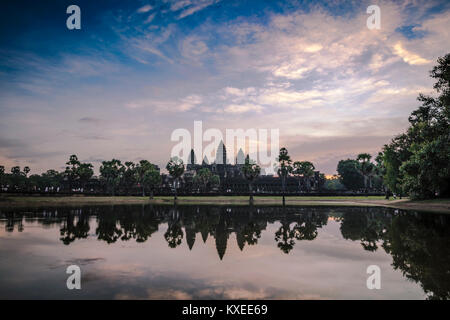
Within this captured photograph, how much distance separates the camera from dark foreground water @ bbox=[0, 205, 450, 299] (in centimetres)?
880

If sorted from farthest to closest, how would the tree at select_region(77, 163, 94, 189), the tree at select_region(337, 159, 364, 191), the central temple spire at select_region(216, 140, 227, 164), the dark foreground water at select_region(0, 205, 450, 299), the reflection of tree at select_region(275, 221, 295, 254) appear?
the central temple spire at select_region(216, 140, 227, 164) → the tree at select_region(337, 159, 364, 191) → the tree at select_region(77, 163, 94, 189) → the reflection of tree at select_region(275, 221, 295, 254) → the dark foreground water at select_region(0, 205, 450, 299)

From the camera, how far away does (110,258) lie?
12.9 metres

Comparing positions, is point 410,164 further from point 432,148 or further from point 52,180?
point 52,180

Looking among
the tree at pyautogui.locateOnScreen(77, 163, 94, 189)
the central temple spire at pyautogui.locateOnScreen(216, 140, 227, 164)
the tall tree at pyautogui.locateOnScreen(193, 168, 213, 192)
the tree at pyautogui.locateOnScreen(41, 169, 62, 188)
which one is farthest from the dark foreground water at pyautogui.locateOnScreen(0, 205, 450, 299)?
the central temple spire at pyautogui.locateOnScreen(216, 140, 227, 164)

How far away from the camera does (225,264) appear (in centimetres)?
1220

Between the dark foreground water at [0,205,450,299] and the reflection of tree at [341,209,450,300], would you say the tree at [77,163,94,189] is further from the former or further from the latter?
the reflection of tree at [341,209,450,300]

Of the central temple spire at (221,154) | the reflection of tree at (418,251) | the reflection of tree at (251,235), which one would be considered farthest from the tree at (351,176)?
the reflection of tree at (251,235)

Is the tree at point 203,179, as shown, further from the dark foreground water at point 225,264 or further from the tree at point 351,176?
the dark foreground water at point 225,264

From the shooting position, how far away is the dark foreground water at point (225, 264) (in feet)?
28.9

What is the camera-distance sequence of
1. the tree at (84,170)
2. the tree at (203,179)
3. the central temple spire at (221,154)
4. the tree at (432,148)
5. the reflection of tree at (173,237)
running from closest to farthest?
1. the reflection of tree at (173,237)
2. the tree at (432,148)
3. the tree at (84,170)
4. the tree at (203,179)
5. the central temple spire at (221,154)

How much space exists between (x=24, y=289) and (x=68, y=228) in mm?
14727

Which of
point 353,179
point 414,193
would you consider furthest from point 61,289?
point 353,179

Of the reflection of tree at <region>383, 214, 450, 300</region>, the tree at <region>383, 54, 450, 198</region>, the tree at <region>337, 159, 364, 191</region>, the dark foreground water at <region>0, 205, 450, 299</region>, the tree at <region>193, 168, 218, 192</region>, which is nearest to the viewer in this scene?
the dark foreground water at <region>0, 205, 450, 299</region>
